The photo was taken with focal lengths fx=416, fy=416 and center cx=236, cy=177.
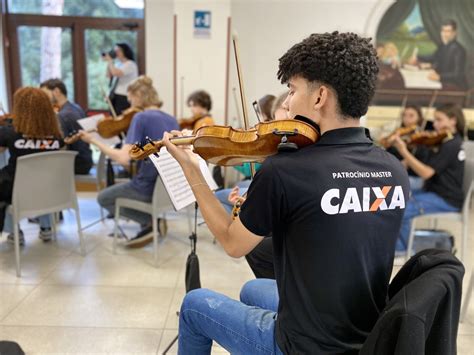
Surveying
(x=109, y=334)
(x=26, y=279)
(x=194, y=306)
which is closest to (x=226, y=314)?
(x=194, y=306)

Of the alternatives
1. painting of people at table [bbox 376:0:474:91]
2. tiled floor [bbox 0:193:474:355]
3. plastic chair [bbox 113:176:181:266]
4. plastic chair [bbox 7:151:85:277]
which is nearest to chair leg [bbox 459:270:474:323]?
tiled floor [bbox 0:193:474:355]

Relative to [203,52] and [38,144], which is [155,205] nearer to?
[38,144]

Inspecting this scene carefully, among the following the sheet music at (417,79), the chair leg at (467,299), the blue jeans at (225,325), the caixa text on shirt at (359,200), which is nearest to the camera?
the caixa text on shirt at (359,200)

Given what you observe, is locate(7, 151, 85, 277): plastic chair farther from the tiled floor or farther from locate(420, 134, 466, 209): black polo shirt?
locate(420, 134, 466, 209): black polo shirt

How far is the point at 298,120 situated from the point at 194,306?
1.98ft

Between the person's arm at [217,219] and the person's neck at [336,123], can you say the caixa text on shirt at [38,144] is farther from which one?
the person's neck at [336,123]

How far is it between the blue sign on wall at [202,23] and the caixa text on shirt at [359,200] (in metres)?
3.82

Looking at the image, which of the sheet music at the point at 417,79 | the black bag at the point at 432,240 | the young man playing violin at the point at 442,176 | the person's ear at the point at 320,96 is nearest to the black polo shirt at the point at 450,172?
the young man playing violin at the point at 442,176

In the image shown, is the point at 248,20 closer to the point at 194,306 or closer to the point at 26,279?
Result: the point at 26,279

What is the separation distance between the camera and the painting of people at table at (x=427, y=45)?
16.0ft

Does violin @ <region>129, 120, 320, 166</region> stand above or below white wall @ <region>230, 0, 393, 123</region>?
below

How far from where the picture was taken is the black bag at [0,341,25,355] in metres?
1.72

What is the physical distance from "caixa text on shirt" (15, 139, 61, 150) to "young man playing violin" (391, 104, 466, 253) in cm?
239

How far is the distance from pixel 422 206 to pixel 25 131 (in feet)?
8.70
